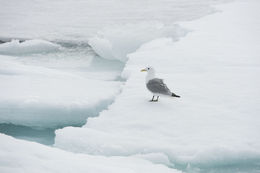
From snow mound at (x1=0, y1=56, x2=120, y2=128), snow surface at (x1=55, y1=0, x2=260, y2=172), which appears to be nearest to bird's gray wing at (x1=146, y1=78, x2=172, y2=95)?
snow surface at (x1=55, y1=0, x2=260, y2=172)

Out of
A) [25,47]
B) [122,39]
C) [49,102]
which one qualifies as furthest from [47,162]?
[25,47]

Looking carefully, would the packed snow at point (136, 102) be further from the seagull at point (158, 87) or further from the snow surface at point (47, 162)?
the seagull at point (158, 87)

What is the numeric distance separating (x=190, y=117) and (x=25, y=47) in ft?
19.1

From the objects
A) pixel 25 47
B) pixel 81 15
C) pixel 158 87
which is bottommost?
pixel 158 87

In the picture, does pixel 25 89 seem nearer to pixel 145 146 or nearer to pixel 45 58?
pixel 145 146

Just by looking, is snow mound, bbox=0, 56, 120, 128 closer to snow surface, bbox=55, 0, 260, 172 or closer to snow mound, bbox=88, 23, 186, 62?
snow surface, bbox=55, 0, 260, 172

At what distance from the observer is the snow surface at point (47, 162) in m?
2.69

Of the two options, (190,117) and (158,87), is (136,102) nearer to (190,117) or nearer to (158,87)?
(158,87)

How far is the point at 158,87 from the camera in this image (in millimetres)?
4805

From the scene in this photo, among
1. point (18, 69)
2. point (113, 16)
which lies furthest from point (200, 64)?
point (113, 16)

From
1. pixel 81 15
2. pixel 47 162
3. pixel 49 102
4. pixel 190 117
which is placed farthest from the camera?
pixel 81 15

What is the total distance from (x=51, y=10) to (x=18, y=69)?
30.3 ft

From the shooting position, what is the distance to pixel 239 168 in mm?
3721

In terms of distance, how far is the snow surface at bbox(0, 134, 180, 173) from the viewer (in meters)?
2.69
